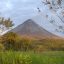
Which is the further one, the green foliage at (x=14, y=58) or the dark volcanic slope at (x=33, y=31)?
the dark volcanic slope at (x=33, y=31)

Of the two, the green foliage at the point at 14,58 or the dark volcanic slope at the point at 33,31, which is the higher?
the dark volcanic slope at the point at 33,31

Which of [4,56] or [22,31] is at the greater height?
[22,31]

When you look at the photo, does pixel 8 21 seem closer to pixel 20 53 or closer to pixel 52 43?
pixel 52 43

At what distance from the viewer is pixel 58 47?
23141 mm

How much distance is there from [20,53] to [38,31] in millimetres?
19115

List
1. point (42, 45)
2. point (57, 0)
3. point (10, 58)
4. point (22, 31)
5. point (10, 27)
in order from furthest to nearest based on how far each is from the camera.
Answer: point (22, 31) → point (10, 27) → point (42, 45) → point (57, 0) → point (10, 58)

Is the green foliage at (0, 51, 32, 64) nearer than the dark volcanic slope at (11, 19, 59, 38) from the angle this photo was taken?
Yes

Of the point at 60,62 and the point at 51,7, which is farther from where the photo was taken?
the point at 51,7

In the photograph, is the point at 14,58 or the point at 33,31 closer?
the point at 14,58

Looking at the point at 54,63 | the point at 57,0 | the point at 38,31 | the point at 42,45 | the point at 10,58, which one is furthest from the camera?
the point at 38,31

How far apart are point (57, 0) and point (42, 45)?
7.62 meters

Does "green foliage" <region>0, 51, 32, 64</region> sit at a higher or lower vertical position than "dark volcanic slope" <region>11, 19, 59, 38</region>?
lower

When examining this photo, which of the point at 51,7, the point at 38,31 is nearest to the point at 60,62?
the point at 51,7

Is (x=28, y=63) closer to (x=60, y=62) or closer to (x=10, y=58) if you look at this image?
(x=10, y=58)
